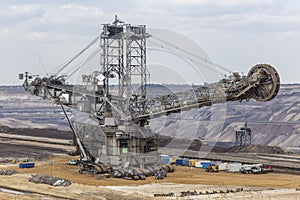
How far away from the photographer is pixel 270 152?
86.1 metres

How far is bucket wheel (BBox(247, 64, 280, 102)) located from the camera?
46.8m

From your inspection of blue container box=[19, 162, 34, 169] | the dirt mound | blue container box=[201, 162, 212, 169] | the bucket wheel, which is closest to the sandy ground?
blue container box=[201, 162, 212, 169]

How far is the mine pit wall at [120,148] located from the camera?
2307 inches

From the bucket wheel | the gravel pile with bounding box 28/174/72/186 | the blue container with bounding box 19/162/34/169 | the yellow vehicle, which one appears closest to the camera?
the bucket wheel

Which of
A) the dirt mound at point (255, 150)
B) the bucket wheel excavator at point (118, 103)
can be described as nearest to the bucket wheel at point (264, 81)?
the bucket wheel excavator at point (118, 103)

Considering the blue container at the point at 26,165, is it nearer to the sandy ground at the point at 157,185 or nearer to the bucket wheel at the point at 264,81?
the sandy ground at the point at 157,185

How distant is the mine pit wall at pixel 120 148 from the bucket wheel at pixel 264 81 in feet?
51.3

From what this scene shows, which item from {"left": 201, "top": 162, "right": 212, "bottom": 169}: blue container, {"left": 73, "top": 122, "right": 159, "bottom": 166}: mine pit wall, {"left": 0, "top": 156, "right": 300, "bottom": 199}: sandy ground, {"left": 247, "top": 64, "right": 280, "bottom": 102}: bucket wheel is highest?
{"left": 247, "top": 64, "right": 280, "bottom": 102}: bucket wheel

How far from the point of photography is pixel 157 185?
5059 cm

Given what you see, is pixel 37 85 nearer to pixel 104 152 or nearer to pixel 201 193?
pixel 104 152

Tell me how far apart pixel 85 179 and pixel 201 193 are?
13.8m

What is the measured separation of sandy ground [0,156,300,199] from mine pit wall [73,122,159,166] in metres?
3.05

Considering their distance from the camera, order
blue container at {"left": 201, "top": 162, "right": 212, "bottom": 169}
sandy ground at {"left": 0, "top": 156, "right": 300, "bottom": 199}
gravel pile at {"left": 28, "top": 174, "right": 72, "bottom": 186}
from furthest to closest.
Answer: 1. blue container at {"left": 201, "top": 162, "right": 212, "bottom": 169}
2. gravel pile at {"left": 28, "top": 174, "right": 72, "bottom": 186}
3. sandy ground at {"left": 0, "top": 156, "right": 300, "bottom": 199}

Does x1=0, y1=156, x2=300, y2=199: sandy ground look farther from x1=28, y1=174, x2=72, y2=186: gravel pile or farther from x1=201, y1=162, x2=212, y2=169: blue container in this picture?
x1=201, y1=162, x2=212, y2=169: blue container
